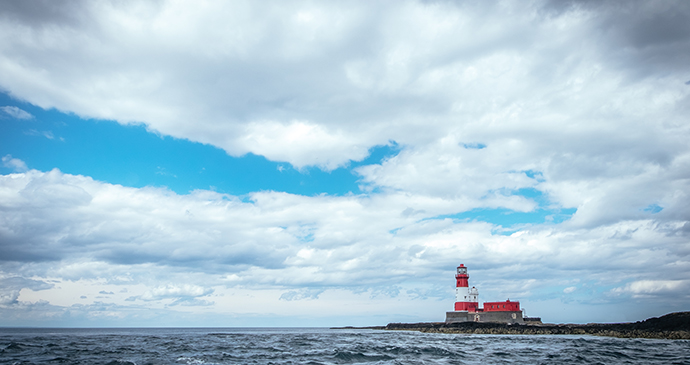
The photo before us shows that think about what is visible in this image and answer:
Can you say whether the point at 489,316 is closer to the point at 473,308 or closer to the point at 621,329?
the point at 473,308

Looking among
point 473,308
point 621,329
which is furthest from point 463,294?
point 621,329

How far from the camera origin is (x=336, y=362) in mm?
24641

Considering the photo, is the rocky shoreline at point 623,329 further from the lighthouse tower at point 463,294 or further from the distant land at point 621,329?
the lighthouse tower at point 463,294

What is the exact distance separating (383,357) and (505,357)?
24.7ft

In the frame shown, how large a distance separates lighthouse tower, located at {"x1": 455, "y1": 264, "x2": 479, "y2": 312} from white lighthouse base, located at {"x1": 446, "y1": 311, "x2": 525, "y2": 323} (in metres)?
0.91

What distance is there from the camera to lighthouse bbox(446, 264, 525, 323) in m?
71.8

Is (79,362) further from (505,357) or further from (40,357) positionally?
(505,357)

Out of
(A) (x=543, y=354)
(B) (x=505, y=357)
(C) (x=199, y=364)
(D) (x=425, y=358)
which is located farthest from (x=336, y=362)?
(A) (x=543, y=354)

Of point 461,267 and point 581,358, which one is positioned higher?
point 461,267

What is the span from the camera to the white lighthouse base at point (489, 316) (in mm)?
71188

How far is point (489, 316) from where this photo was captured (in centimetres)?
7238

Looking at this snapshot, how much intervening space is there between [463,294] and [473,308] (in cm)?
295

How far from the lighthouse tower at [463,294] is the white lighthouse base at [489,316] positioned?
0.91m

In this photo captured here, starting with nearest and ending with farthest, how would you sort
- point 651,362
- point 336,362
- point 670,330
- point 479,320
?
point 651,362 < point 336,362 < point 670,330 < point 479,320
